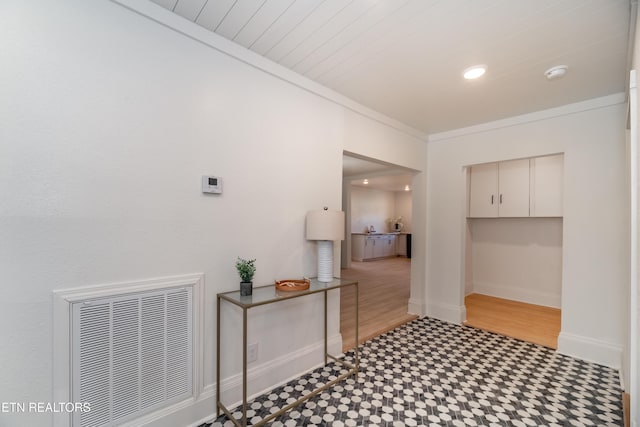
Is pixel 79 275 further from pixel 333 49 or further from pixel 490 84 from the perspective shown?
pixel 490 84

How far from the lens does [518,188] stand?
415 centimetres

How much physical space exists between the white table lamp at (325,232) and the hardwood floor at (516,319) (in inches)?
89.5

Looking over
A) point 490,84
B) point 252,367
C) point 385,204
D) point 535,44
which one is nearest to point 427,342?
point 252,367

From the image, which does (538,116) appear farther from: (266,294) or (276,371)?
(276,371)

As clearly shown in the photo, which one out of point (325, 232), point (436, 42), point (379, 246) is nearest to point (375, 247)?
point (379, 246)

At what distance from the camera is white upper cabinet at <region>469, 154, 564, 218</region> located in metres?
3.86

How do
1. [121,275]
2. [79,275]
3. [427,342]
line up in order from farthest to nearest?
[427,342] → [121,275] → [79,275]

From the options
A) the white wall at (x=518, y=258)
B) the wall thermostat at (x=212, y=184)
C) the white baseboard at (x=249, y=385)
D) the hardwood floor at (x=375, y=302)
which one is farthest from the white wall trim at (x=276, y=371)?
the white wall at (x=518, y=258)

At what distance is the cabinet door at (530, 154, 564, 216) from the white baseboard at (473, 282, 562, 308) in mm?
1204

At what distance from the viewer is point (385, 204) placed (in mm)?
10406

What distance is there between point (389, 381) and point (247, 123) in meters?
2.18

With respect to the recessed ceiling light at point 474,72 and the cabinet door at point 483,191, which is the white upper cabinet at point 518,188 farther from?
the recessed ceiling light at point 474,72

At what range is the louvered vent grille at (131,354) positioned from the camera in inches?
53.7

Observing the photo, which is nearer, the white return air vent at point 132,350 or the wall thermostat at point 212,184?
the white return air vent at point 132,350
